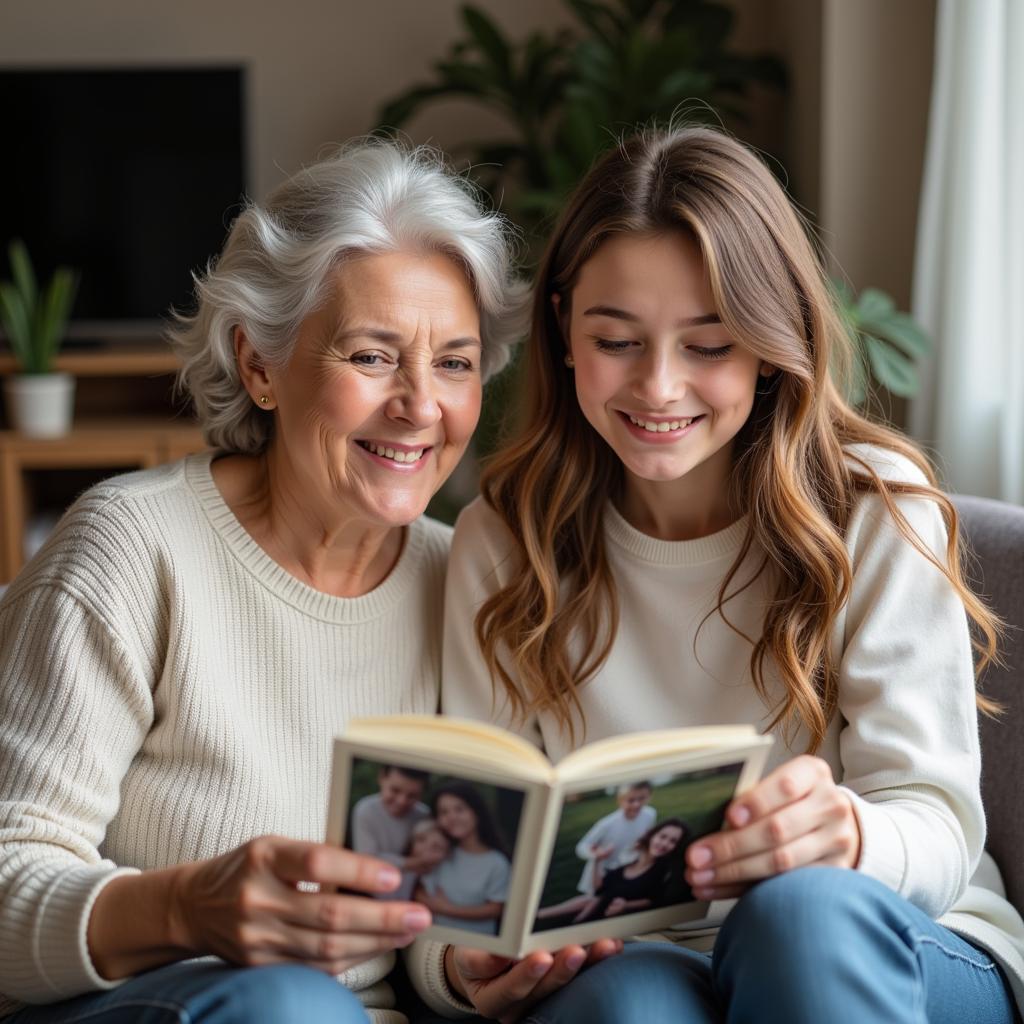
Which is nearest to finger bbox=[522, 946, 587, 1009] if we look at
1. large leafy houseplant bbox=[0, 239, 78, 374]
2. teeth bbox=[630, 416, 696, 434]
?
teeth bbox=[630, 416, 696, 434]

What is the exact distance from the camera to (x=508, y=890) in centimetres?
112

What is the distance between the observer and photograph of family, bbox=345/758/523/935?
3.54ft

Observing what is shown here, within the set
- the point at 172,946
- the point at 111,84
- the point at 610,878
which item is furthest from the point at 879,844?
the point at 111,84

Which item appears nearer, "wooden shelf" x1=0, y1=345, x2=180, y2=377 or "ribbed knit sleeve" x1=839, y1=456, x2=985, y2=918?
"ribbed knit sleeve" x1=839, y1=456, x2=985, y2=918

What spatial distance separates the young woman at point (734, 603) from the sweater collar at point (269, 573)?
0.10 meters

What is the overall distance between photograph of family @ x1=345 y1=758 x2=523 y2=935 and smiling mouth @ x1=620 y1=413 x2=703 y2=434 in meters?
0.53

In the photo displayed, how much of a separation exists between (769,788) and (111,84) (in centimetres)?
A: 375

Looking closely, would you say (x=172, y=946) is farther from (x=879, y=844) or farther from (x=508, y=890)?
(x=879, y=844)

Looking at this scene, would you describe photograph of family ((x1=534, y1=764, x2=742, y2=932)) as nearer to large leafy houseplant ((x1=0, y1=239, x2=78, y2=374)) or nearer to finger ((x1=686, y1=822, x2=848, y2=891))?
finger ((x1=686, y1=822, x2=848, y2=891))

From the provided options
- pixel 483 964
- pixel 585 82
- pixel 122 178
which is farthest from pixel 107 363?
pixel 483 964

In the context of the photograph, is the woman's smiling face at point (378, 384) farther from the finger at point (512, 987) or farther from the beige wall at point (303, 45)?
the beige wall at point (303, 45)

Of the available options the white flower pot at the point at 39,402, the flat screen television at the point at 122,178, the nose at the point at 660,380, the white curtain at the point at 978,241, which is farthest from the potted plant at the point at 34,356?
the nose at the point at 660,380

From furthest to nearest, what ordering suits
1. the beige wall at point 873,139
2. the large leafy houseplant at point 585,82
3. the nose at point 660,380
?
the large leafy houseplant at point 585,82, the beige wall at point 873,139, the nose at point 660,380

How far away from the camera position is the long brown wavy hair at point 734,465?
1.47m
